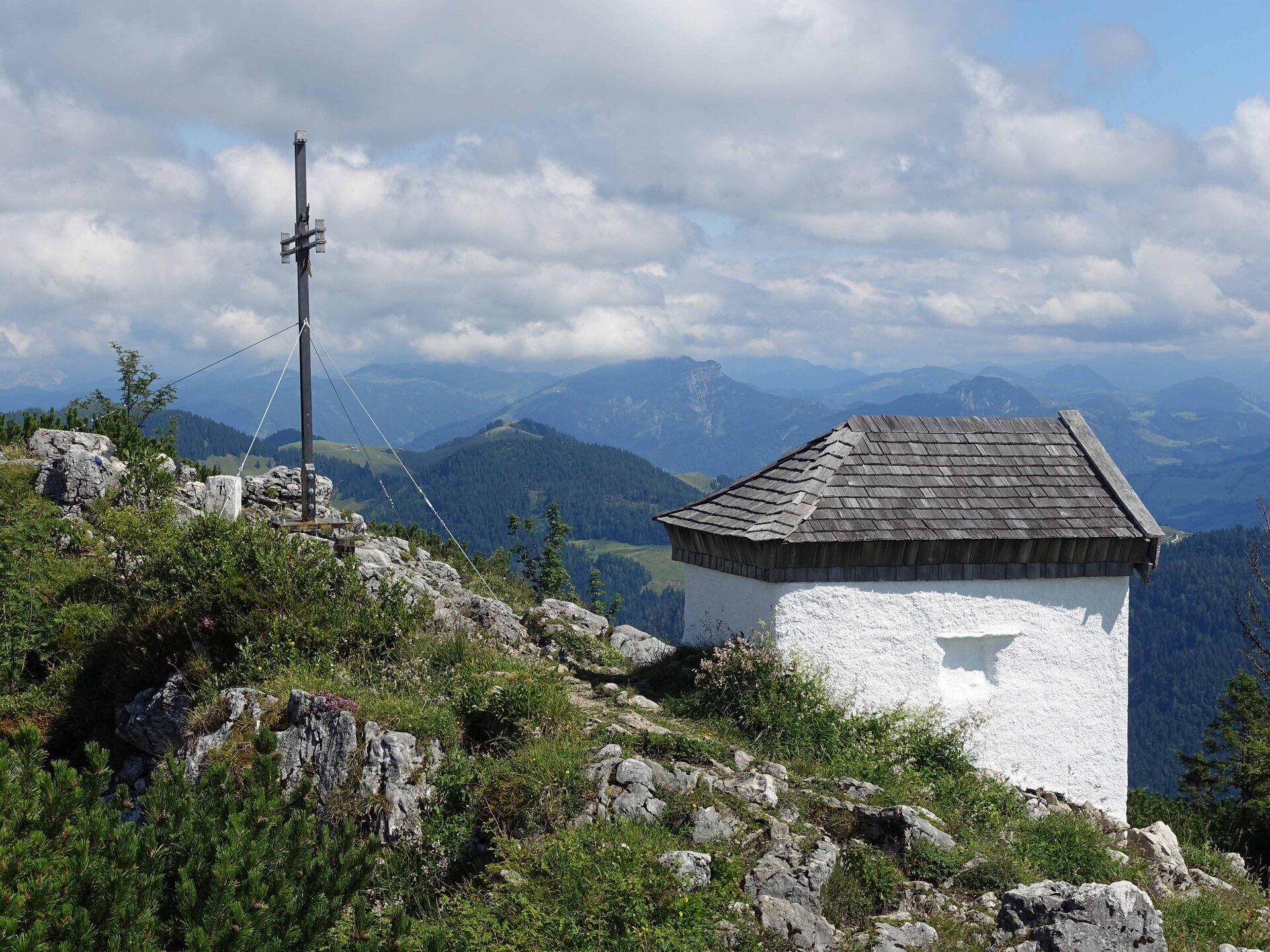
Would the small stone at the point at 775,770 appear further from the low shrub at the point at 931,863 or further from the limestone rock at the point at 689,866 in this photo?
the limestone rock at the point at 689,866

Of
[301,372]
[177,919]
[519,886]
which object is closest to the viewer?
[177,919]

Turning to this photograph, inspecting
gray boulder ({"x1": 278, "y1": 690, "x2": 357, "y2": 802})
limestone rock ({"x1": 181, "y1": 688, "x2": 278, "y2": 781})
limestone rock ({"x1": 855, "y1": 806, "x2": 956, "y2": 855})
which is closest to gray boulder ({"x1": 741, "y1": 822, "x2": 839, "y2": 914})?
limestone rock ({"x1": 855, "y1": 806, "x2": 956, "y2": 855})

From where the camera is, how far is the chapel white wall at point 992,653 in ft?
42.6

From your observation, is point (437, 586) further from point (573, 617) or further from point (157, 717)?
point (157, 717)

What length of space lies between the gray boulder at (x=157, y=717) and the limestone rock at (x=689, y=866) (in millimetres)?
5665

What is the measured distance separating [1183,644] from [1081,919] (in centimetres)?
17168

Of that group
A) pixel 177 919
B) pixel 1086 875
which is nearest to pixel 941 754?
pixel 1086 875

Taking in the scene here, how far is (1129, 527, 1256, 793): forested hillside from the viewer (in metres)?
136

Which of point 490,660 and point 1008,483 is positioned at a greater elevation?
point 1008,483

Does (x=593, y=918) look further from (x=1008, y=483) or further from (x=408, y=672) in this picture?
(x=1008, y=483)

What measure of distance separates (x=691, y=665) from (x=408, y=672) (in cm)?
419

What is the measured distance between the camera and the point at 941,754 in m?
12.5

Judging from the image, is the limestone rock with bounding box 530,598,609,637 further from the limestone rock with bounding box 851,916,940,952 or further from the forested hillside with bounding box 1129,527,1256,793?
the forested hillside with bounding box 1129,527,1256,793

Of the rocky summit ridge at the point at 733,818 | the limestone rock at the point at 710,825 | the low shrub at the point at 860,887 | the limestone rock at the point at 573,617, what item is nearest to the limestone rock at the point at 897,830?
the rocky summit ridge at the point at 733,818
